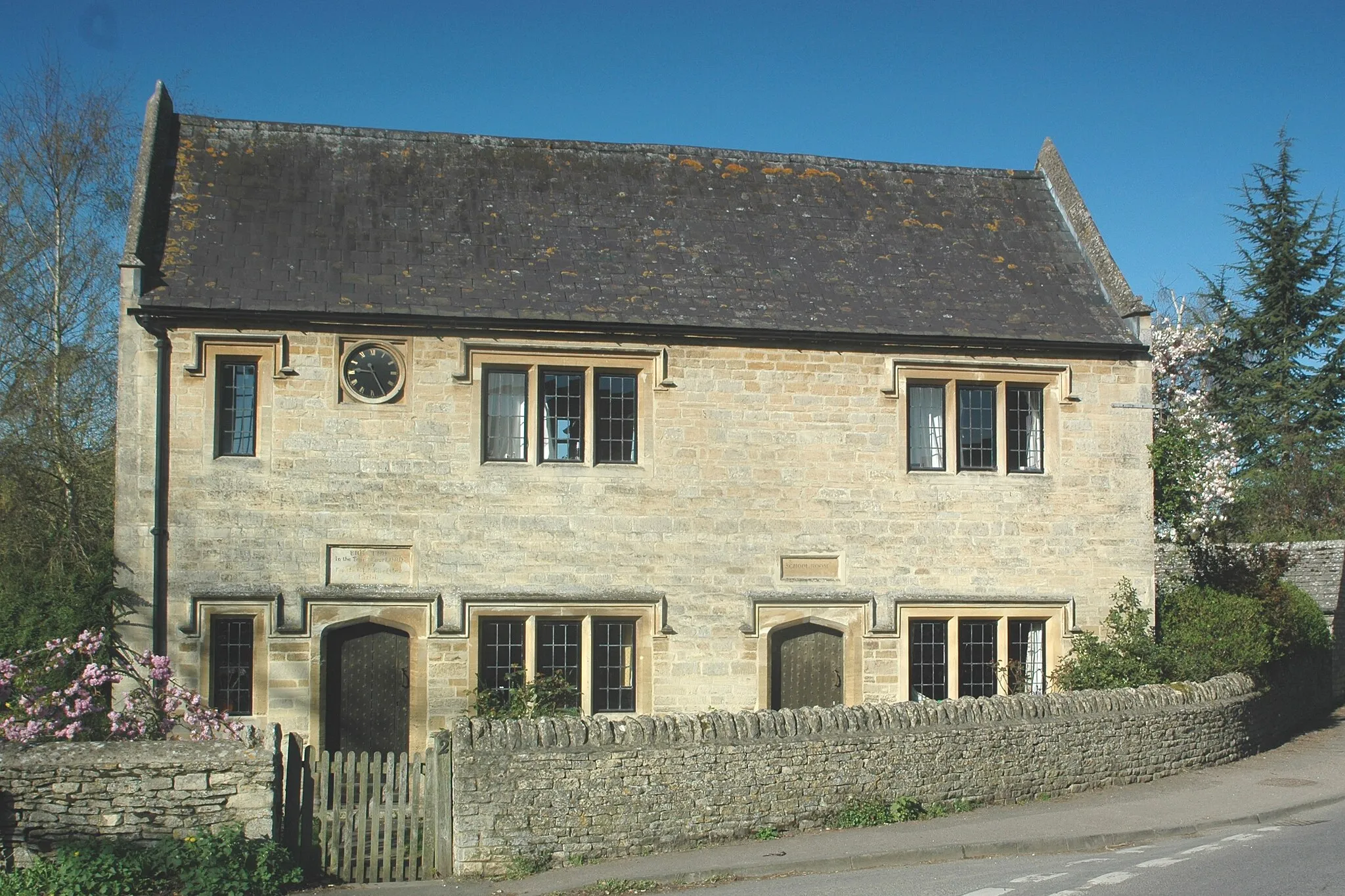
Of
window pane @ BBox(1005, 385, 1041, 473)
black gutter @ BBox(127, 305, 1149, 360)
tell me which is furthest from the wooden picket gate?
window pane @ BBox(1005, 385, 1041, 473)

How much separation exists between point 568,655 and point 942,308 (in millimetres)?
7778

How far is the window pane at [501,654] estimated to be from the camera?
57.3 ft

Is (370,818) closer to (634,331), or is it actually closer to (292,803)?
(292,803)

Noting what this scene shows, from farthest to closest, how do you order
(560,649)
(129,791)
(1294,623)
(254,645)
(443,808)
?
(1294,623)
(560,649)
(254,645)
(443,808)
(129,791)

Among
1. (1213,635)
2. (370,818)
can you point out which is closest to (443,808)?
(370,818)

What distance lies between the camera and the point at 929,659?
18938mm

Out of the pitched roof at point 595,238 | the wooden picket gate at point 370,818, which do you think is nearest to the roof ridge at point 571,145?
the pitched roof at point 595,238

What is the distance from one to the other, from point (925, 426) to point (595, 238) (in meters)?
5.86

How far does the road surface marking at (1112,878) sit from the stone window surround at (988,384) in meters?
8.49

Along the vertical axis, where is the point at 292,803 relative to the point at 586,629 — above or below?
below

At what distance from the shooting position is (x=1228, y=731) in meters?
17.7

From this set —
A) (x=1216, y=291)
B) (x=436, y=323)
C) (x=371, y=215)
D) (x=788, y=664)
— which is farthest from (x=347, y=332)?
(x=1216, y=291)

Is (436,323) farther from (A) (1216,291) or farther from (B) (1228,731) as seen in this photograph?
(A) (1216,291)

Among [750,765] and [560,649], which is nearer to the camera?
[750,765]
